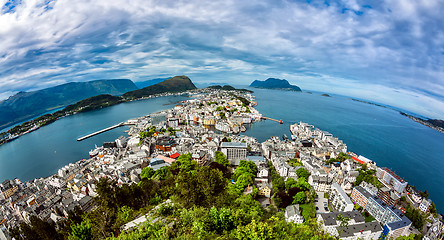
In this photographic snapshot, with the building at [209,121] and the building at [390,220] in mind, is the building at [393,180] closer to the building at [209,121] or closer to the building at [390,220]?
the building at [390,220]

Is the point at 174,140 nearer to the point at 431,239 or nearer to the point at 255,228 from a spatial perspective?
the point at 255,228

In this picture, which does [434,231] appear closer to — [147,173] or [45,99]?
[147,173]

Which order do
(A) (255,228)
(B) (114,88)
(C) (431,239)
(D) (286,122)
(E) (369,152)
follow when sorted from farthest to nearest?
(B) (114,88), (D) (286,122), (E) (369,152), (C) (431,239), (A) (255,228)

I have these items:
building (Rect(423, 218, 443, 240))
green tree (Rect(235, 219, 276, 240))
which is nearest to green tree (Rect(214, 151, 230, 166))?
green tree (Rect(235, 219, 276, 240))

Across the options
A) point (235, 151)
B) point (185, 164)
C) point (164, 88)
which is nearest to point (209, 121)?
point (235, 151)

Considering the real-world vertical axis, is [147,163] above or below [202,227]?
below

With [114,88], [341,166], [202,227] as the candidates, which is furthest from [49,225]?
[114,88]
